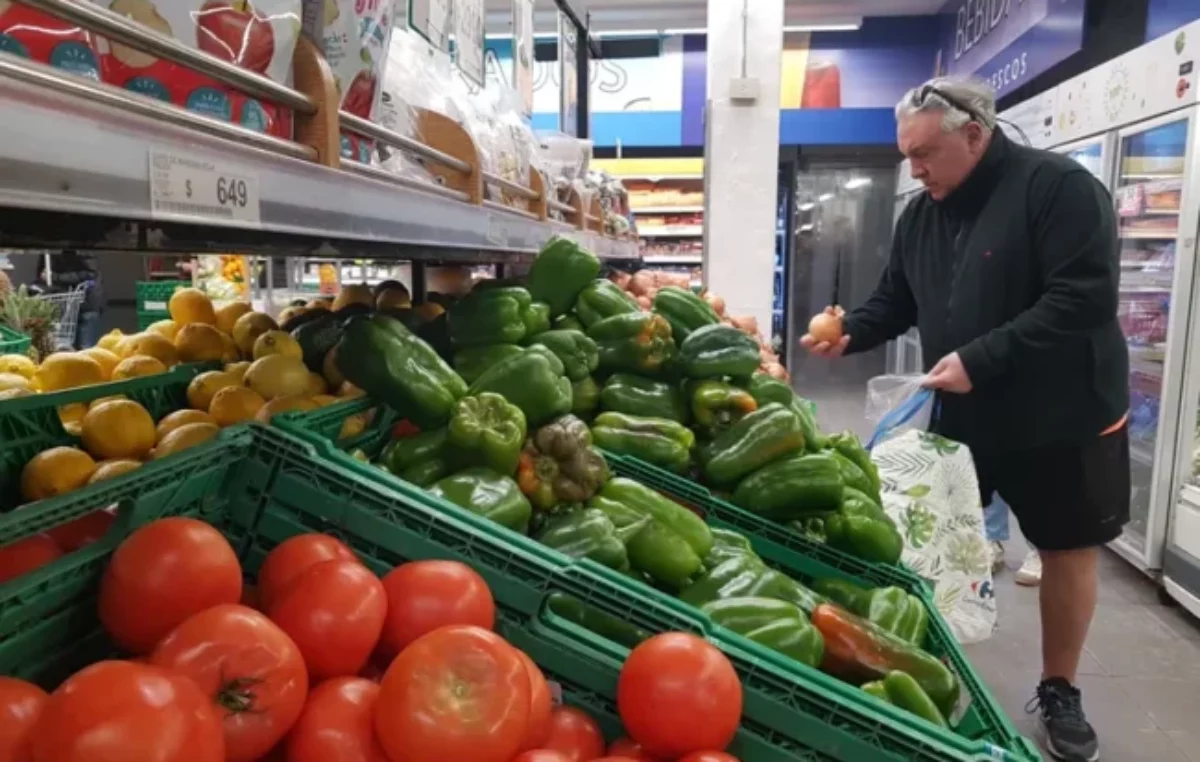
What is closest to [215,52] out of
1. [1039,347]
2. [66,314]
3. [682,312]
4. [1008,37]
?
[682,312]

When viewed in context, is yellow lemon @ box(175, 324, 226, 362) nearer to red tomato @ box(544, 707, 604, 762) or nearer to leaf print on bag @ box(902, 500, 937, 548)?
red tomato @ box(544, 707, 604, 762)

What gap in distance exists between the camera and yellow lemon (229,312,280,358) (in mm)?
1787

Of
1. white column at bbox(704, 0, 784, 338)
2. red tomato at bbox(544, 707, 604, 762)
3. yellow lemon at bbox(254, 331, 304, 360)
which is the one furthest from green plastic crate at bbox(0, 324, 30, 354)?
white column at bbox(704, 0, 784, 338)

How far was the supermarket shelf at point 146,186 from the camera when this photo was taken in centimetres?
58

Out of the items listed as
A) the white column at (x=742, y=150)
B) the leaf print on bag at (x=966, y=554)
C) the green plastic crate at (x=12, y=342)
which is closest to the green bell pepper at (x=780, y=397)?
the leaf print on bag at (x=966, y=554)

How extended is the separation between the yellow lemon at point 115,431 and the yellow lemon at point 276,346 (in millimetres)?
342

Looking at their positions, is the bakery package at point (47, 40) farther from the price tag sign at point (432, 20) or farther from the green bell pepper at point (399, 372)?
the price tag sign at point (432, 20)

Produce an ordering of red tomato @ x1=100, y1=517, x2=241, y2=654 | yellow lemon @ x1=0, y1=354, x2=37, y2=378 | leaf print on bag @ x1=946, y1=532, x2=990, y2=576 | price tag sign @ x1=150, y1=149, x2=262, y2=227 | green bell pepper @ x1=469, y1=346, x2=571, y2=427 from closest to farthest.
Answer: price tag sign @ x1=150, y1=149, x2=262, y2=227, red tomato @ x1=100, y1=517, x2=241, y2=654, green bell pepper @ x1=469, y1=346, x2=571, y2=427, yellow lemon @ x1=0, y1=354, x2=37, y2=378, leaf print on bag @ x1=946, y1=532, x2=990, y2=576

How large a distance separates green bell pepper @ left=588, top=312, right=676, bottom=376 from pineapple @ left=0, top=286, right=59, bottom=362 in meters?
3.09

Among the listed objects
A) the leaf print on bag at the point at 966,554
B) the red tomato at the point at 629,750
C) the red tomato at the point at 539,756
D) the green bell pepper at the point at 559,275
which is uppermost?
the green bell pepper at the point at 559,275

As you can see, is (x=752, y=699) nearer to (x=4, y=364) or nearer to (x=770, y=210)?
(x=4, y=364)

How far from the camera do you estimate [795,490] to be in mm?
1773

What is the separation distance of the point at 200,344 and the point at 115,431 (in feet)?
1.71

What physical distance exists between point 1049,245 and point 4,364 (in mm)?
2546
